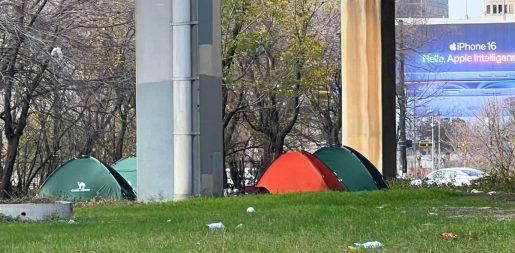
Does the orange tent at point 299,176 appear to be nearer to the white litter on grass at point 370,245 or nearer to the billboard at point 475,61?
the white litter on grass at point 370,245

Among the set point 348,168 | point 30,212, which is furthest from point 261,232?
point 348,168

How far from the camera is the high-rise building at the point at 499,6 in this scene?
15038cm

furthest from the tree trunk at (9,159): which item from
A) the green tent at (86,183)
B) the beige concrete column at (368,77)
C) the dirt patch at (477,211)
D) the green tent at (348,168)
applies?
the dirt patch at (477,211)

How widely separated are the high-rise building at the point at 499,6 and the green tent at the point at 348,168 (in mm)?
129632

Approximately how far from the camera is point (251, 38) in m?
33.9

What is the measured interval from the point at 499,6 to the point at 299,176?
135 meters

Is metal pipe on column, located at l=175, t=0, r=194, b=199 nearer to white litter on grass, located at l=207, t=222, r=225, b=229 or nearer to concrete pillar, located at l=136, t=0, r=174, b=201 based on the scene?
concrete pillar, located at l=136, t=0, r=174, b=201

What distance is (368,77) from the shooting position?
31328 mm

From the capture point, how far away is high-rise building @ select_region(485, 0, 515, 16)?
150 meters

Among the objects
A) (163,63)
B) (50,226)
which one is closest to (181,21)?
(163,63)

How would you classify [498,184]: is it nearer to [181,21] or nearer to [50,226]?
[181,21]

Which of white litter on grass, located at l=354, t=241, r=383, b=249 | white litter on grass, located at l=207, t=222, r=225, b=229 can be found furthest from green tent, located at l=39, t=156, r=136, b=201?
white litter on grass, located at l=354, t=241, r=383, b=249

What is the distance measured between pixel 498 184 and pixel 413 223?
1287cm

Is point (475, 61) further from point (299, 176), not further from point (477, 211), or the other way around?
point (477, 211)
